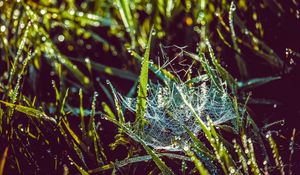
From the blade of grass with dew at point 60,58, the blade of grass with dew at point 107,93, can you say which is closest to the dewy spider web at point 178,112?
the blade of grass with dew at point 107,93

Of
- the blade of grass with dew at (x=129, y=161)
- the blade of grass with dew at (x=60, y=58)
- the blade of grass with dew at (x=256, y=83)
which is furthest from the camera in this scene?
the blade of grass with dew at (x=60, y=58)

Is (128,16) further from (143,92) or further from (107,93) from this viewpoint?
(143,92)

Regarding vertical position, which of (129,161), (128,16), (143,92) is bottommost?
(129,161)

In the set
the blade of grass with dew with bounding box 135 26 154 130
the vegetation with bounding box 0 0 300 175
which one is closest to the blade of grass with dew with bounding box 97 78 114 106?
the vegetation with bounding box 0 0 300 175

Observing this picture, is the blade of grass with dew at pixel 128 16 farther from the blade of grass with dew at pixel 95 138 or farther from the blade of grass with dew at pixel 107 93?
the blade of grass with dew at pixel 95 138

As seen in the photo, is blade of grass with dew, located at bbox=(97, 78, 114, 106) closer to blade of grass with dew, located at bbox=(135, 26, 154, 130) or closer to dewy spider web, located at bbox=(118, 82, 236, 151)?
dewy spider web, located at bbox=(118, 82, 236, 151)

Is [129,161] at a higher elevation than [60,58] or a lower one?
lower

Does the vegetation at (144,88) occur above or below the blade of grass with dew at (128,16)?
below

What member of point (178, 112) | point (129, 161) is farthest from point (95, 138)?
point (178, 112)
